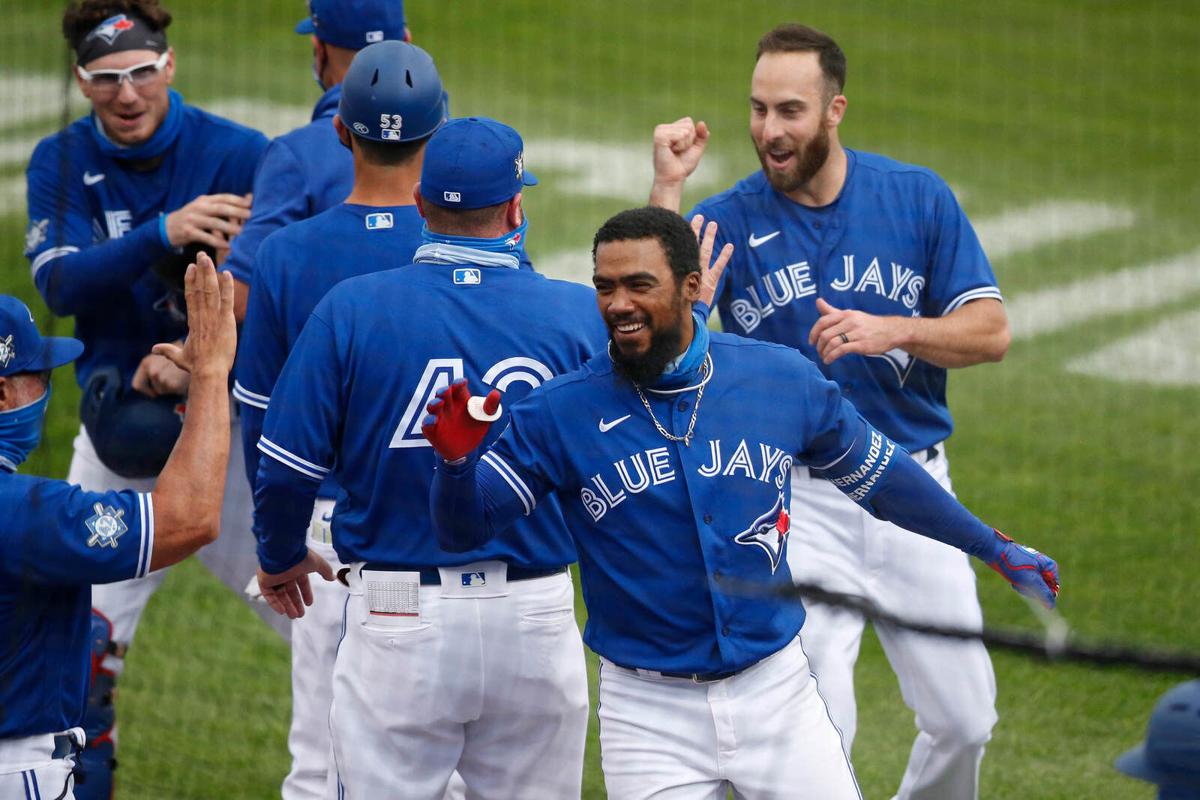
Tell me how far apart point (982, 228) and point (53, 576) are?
958 cm

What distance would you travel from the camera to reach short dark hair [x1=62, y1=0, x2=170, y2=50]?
5.67m

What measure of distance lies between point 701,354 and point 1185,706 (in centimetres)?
145

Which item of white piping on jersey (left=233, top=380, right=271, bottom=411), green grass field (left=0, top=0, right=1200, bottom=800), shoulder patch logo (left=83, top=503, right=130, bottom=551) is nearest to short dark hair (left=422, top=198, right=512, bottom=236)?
white piping on jersey (left=233, top=380, right=271, bottom=411)

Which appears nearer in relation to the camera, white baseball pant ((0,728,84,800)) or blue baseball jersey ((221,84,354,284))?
white baseball pant ((0,728,84,800))

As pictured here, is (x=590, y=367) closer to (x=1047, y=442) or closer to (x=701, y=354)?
(x=701, y=354)

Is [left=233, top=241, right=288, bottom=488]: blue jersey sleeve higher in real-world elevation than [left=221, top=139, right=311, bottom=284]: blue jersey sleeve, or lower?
lower

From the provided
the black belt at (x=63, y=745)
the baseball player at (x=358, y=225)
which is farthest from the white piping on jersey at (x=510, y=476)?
the black belt at (x=63, y=745)

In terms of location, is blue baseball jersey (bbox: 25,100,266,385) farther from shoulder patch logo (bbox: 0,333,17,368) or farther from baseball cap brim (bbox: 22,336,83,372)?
shoulder patch logo (bbox: 0,333,17,368)

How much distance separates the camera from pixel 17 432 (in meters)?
3.90

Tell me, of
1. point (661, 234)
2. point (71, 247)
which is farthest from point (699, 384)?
point (71, 247)

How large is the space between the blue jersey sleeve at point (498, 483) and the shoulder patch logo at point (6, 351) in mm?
994

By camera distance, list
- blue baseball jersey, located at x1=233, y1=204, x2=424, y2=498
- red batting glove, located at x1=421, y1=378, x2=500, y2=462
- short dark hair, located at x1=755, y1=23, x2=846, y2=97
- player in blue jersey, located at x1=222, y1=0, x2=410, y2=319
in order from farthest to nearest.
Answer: short dark hair, located at x1=755, y1=23, x2=846, y2=97, player in blue jersey, located at x1=222, y1=0, x2=410, y2=319, blue baseball jersey, located at x1=233, y1=204, x2=424, y2=498, red batting glove, located at x1=421, y1=378, x2=500, y2=462

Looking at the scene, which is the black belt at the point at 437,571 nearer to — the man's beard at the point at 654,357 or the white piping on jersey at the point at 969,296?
the man's beard at the point at 654,357

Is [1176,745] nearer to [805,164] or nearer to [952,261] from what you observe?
[952,261]
